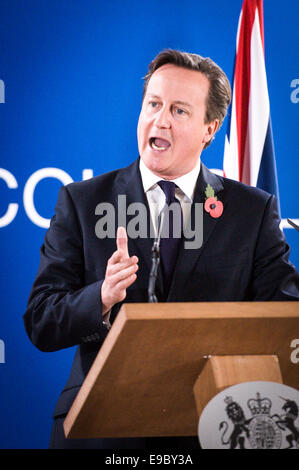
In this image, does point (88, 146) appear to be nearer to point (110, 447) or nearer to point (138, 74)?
point (138, 74)

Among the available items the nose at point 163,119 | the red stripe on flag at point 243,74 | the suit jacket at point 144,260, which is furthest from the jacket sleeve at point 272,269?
the red stripe on flag at point 243,74

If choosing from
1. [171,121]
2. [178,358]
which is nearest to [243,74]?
[171,121]

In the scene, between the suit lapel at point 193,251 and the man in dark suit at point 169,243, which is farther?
the suit lapel at point 193,251

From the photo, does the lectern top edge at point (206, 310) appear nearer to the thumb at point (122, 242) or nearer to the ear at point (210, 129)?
the thumb at point (122, 242)

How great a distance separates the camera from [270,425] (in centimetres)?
111

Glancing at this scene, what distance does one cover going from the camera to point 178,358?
1219mm

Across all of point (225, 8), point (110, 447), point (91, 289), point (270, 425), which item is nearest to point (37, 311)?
point (91, 289)

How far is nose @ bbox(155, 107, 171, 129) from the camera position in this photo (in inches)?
86.0

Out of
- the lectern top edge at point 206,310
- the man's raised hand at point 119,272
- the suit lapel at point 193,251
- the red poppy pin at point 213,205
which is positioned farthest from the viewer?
the red poppy pin at point 213,205

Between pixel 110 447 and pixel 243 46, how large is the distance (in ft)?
6.22

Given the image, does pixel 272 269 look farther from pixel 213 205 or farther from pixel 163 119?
pixel 163 119

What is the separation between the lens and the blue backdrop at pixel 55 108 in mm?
2865

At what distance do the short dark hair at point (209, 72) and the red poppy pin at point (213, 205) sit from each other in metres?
0.32

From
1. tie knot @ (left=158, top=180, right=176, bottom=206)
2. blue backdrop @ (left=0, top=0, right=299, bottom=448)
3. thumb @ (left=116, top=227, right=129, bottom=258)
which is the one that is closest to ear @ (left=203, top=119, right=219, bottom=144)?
tie knot @ (left=158, top=180, right=176, bottom=206)
